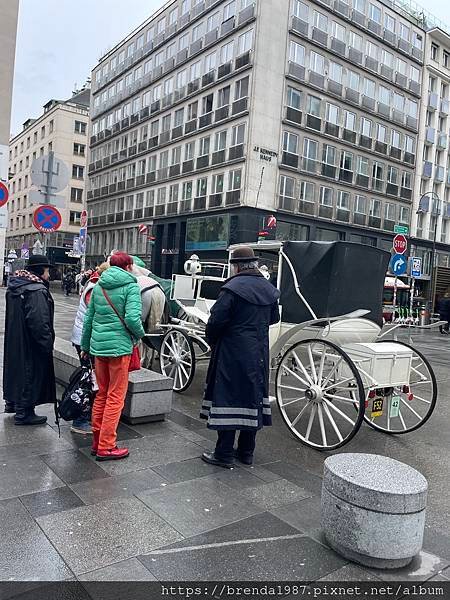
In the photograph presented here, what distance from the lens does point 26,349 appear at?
17.8ft

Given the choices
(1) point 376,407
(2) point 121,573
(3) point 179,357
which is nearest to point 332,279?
(1) point 376,407

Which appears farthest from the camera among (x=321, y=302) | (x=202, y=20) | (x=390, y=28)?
(x=390, y=28)

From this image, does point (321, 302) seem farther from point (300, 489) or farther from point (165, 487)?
point (165, 487)

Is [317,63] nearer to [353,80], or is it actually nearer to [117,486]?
[353,80]

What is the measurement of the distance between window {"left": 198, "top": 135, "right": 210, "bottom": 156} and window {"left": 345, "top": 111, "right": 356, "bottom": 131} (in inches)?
392

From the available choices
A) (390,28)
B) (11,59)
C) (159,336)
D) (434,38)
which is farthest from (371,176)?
(159,336)

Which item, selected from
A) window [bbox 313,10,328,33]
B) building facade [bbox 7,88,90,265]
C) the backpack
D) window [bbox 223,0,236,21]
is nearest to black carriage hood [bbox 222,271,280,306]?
the backpack

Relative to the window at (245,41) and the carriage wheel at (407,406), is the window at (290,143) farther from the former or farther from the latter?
the carriage wheel at (407,406)

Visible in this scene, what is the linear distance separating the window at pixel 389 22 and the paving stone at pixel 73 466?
1665 inches

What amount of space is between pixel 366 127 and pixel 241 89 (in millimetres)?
10884

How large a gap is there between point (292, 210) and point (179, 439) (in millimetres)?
29966

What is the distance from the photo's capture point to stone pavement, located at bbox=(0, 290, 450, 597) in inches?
119

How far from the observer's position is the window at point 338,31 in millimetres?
35250

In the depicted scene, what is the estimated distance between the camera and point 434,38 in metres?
42.9
